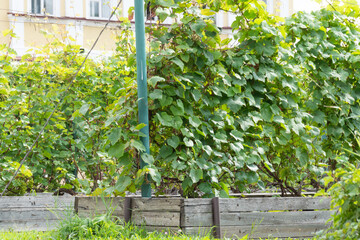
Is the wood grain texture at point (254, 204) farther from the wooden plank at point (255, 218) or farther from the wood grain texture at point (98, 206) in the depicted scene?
the wood grain texture at point (98, 206)

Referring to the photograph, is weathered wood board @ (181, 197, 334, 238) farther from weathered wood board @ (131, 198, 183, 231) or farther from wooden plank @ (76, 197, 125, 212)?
wooden plank @ (76, 197, 125, 212)

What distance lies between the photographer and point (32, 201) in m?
5.46

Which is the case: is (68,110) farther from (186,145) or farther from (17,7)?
(17,7)

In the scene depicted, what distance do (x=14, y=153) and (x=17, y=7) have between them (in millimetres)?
7706

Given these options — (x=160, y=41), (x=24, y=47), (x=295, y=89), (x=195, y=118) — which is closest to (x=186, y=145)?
(x=195, y=118)

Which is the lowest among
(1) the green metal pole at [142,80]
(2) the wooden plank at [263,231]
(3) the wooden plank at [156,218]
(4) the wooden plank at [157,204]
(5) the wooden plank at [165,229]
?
(2) the wooden plank at [263,231]

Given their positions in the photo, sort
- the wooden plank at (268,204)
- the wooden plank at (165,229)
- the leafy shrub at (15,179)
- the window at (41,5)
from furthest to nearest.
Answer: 1. the window at (41,5)
2. the leafy shrub at (15,179)
3. the wooden plank at (268,204)
4. the wooden plank at (165,229)

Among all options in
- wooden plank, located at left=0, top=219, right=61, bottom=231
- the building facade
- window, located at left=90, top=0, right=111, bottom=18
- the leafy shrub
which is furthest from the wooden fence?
window, located at left=90, top=0, right=111, bottom=18

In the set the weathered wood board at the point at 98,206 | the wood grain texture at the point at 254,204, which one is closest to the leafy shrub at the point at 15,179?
the weathered wood board at the point at 98,206

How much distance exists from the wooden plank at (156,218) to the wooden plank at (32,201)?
182 centimetres

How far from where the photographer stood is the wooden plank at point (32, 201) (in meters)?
5.35

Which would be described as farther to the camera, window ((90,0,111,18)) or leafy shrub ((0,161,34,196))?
window ((90,0,111,18))

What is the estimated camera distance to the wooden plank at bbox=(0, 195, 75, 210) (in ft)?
17.5

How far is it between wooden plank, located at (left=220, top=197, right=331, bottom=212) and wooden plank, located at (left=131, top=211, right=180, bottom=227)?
0.35m
